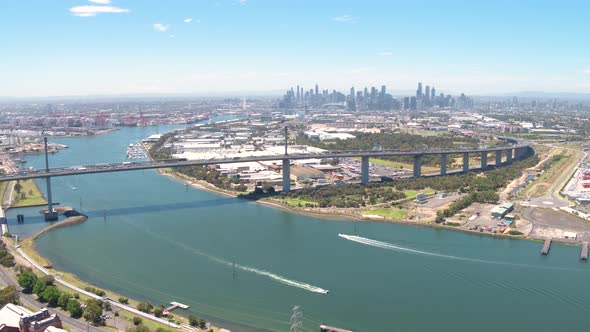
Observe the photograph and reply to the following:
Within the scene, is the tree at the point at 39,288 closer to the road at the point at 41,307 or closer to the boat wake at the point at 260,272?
the road at the point at 41,307

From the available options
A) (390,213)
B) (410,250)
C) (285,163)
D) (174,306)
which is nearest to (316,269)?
(410,250)

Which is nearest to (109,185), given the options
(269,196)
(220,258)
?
(269,196)

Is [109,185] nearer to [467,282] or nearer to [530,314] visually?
[467,282]

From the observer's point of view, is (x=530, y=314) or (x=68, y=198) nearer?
(x=530, y=314)

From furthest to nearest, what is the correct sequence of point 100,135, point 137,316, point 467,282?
point 100,135 < point 467,282 < point 137,316

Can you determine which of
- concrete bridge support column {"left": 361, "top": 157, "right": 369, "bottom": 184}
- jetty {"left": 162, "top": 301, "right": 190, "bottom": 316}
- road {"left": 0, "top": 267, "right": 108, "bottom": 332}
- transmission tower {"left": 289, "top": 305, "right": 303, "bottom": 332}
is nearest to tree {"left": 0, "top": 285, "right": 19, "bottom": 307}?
road {"left": 0, "top": 267, "right": 108, "bottom": 332}

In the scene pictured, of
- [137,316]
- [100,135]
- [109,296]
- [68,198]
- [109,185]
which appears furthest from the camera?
[100,135]
